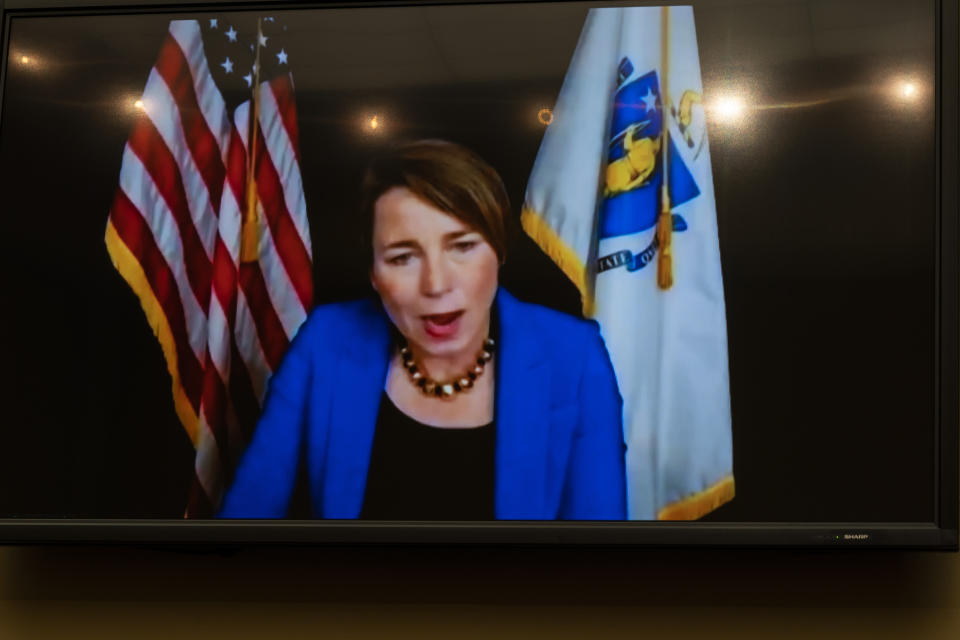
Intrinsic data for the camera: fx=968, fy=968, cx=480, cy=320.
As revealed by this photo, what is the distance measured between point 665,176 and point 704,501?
678 millimetres

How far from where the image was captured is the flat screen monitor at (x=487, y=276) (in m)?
1.95

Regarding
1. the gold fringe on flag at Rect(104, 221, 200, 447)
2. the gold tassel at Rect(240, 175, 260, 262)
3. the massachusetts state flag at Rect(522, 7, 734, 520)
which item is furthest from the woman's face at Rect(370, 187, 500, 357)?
the gold fringe on flag at Rect(104, 221, 200, 447)

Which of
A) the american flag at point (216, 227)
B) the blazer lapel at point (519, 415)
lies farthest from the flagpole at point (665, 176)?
the american flag at point (216, 227)

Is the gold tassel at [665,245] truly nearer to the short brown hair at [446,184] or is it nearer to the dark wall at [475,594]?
the short brown hair at [446,184]

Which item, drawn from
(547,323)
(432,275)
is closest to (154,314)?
(432,275)

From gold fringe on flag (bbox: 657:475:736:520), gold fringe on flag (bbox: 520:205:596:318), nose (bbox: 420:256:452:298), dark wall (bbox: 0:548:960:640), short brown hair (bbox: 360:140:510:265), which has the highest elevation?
short brown hair (bbox: 360:140:510:265)

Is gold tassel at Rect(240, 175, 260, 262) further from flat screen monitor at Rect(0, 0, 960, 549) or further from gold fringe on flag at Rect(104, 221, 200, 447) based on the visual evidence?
gold fringe on flag at Rect(104, 221, 200, 447)

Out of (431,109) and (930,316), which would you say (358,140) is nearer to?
(431,109)

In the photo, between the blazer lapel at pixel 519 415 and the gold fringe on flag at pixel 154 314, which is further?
the gold fringe on flag at pixel 154 314

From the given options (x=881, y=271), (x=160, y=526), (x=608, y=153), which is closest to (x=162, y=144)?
(x=160, y=526)

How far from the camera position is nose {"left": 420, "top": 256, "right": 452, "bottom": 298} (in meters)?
2.07

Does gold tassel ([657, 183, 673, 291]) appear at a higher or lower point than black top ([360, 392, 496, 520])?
higher

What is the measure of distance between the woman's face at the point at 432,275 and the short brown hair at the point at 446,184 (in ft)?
0.06

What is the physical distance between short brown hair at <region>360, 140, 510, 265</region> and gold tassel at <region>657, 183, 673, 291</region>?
32 cm
